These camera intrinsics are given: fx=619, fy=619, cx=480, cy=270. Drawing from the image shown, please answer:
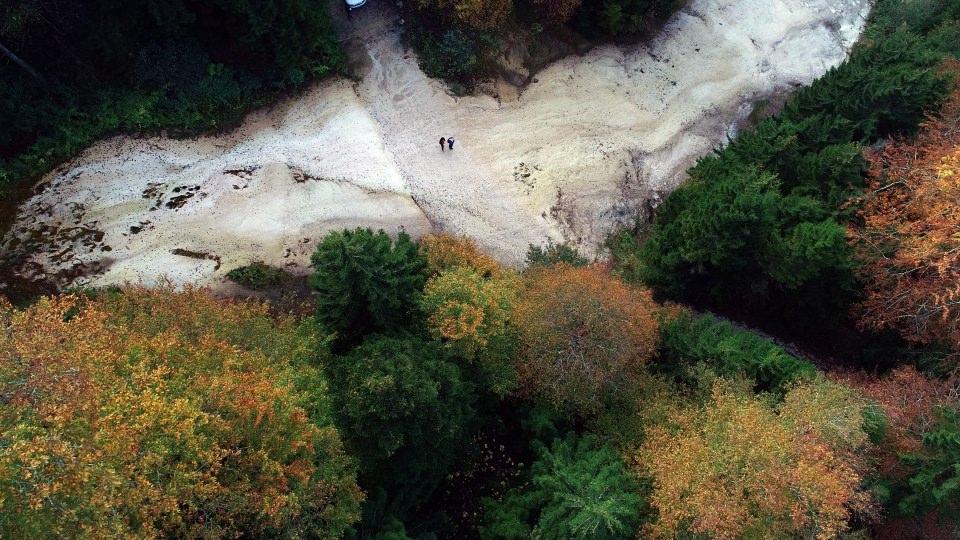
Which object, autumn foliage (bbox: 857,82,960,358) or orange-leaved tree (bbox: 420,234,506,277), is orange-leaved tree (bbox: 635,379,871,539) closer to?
autumn foliage (bbox: 857,82,960,358)

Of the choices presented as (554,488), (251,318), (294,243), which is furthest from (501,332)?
(294,243)

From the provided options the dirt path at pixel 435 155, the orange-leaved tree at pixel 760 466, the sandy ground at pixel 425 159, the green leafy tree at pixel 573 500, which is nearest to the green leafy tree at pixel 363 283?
the sandy ground at pixel 425 159

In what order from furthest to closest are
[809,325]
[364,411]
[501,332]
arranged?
1. [809,325]
2. [501,332]
3. [364,411]

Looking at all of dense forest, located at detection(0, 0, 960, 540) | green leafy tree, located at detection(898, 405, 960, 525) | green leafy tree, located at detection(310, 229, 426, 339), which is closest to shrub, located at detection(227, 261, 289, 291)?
dense forest, located at detection(0, 0, 960, 540)

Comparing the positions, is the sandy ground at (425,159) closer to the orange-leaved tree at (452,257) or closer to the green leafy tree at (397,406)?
the orange-leaved tree at (452,257)

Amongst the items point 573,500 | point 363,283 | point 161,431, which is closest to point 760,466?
point 573,500

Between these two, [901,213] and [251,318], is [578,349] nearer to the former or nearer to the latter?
[251,318]
